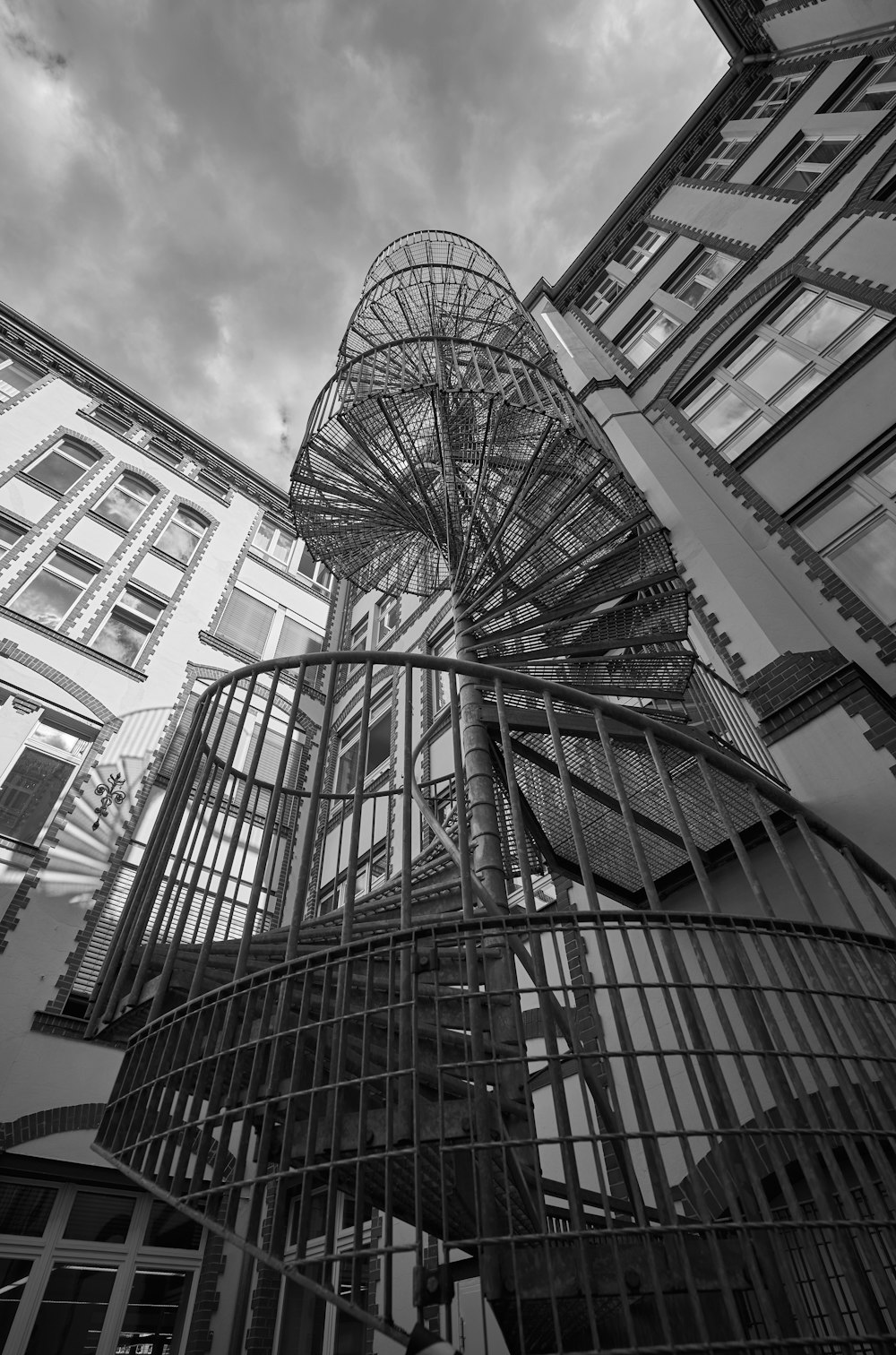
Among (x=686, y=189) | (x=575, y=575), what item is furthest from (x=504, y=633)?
(x=686, y=189)

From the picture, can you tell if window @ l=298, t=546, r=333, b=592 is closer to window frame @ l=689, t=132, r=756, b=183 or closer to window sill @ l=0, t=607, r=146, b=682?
window sill @ l=0, t=607, r=146, b=682

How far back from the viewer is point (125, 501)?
12.6 metres

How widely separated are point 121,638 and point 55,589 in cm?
120

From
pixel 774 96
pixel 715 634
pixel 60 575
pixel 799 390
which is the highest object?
pixel 774 96

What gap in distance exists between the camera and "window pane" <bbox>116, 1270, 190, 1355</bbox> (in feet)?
18.9

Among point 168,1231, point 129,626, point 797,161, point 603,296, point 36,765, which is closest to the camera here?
point 168,1231

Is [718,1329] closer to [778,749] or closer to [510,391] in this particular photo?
[778,749]

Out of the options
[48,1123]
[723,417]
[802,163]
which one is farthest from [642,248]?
[48,1123]

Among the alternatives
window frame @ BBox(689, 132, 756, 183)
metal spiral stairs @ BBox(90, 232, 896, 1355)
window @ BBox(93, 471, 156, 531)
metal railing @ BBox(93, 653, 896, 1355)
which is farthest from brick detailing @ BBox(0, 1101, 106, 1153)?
window frame @ BBox(689, 132, 756, 183)

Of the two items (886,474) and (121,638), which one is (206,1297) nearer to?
(121,638)

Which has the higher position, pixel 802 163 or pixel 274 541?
pixel 274 541

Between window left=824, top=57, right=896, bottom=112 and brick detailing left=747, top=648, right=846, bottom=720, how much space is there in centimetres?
730

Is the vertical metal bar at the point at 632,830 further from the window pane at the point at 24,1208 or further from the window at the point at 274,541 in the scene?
the window at the point at 274,541

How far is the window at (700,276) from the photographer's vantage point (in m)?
8.87
